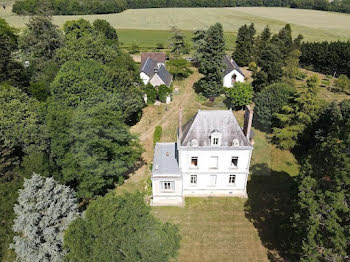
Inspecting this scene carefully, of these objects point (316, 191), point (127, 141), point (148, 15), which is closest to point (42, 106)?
point (127, 141)

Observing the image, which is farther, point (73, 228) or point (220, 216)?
point (220, 216)

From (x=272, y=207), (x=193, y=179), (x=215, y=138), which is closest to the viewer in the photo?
(x=215, y=138)

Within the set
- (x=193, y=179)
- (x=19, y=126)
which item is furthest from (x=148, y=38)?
(x=193, y=179)

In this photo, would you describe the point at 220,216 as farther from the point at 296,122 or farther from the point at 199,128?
the point at 296,122

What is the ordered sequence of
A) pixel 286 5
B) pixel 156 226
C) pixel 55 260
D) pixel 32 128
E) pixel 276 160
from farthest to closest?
pixel 286 5
pixel 276 160
pixel 32 128
pixel 55 260
pixel 156 226

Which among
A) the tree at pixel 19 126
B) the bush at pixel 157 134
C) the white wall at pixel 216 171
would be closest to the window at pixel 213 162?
the white wall at pixel 216 171

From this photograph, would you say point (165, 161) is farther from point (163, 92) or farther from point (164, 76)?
point (164, 76)
